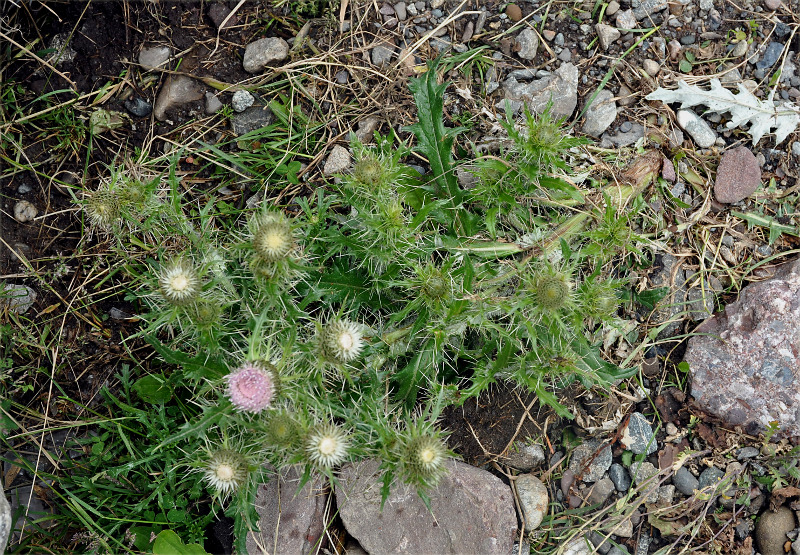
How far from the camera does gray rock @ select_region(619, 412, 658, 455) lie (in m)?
3.84

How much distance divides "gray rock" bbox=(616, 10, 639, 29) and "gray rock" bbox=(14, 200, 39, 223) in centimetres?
419

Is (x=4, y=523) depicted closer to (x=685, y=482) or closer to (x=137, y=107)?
(x=137, y=107)

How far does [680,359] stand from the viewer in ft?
13.0

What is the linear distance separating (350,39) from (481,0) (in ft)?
3.18

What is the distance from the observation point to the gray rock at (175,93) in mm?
3992

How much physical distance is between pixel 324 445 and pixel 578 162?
101 inches

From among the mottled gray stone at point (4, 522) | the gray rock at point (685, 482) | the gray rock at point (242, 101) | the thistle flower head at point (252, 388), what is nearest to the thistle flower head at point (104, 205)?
the thistle flower head at point (252, 388)

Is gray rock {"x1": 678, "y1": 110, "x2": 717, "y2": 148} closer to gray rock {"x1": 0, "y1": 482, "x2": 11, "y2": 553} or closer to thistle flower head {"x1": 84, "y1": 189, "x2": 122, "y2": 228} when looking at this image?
thistle flower head {"x1": 84, "y1": 189, "x2": 122, "y2": 228}

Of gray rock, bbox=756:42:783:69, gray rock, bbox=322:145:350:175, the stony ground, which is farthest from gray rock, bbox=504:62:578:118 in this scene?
gray rock, bbox=756:42:783:69

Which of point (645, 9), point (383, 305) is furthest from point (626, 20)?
point (383, 305)

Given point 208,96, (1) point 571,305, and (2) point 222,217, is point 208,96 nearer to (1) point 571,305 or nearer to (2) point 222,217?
(2) point 222,217

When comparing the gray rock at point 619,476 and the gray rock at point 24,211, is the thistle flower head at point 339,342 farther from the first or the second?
the gray rock at point 24,211

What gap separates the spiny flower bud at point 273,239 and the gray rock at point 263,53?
176 cm

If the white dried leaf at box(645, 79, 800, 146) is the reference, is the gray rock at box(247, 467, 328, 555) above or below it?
below
